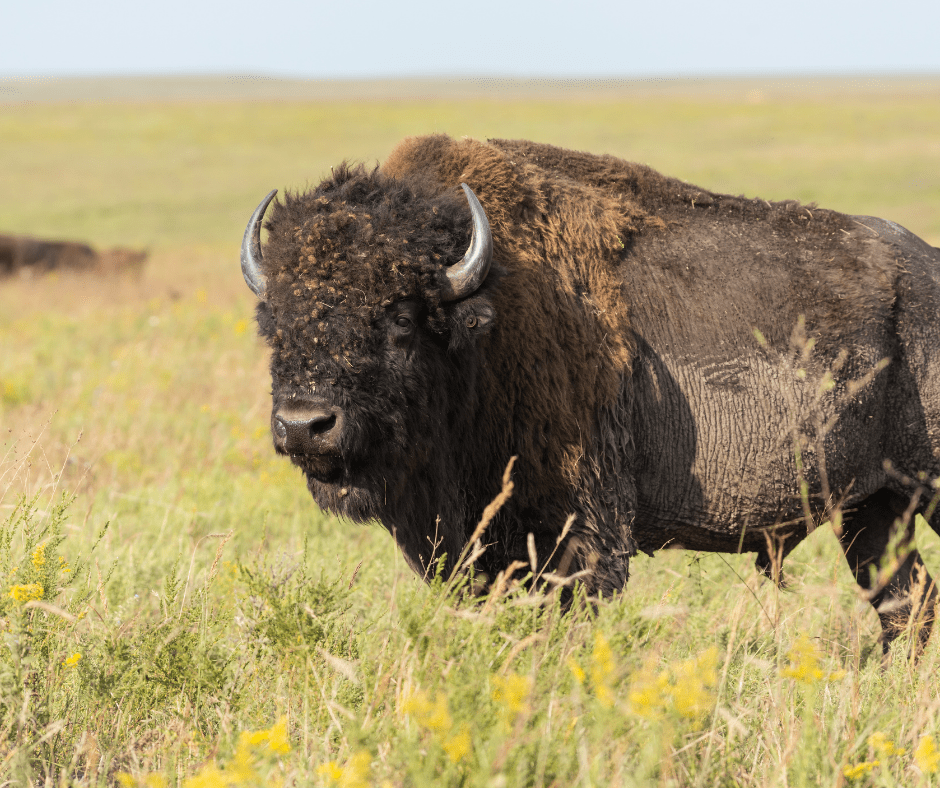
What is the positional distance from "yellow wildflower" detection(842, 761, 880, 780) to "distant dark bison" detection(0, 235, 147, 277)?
18.5 metres

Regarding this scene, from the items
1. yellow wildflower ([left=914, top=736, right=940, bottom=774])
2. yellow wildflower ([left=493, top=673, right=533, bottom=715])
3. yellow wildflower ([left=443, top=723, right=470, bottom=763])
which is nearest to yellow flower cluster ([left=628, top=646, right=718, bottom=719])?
yellow wildflower ([left=493, top=673, right=533, bottom=715])

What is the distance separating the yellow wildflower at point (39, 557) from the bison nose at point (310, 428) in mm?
1040

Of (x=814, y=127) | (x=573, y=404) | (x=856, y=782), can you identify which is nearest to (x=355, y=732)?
(x=856, y=782)

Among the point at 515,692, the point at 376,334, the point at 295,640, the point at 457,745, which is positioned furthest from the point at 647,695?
the point at 376,334

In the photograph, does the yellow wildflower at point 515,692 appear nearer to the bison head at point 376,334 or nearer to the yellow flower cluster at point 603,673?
the yellow flower cluster at point 603,673

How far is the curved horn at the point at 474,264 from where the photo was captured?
3.81m

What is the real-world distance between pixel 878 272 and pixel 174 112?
8025 centimetres

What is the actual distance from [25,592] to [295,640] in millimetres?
994

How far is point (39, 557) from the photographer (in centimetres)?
345

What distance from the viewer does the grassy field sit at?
8.64 feet

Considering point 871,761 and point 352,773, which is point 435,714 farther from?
point 871,761

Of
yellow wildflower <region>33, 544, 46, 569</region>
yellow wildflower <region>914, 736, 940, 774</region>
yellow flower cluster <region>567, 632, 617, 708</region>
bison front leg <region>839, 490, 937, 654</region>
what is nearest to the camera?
yellow flower cluster <region>567, 632, 617, 708</region>

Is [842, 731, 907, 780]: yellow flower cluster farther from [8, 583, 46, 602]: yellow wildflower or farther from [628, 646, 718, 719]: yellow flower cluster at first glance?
[8, 583, 46, 602]: yellow wildflower

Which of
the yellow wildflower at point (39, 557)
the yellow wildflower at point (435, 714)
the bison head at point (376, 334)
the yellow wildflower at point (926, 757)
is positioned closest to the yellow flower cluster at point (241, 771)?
the yellow wildflower at point (435, 714)
